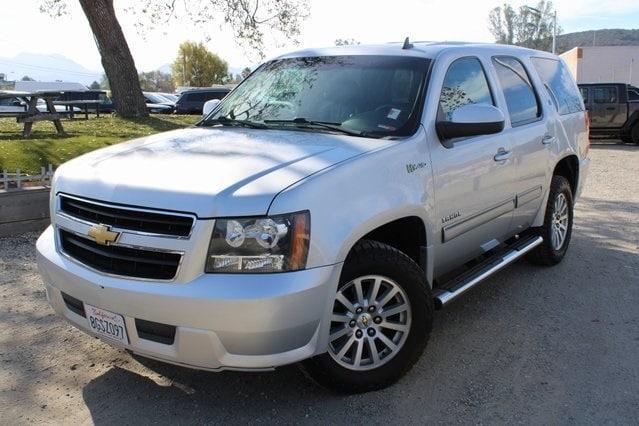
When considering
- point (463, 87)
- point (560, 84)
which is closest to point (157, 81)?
point (560, 84)

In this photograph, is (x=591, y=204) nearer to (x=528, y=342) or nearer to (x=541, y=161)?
(x=541, y=161)

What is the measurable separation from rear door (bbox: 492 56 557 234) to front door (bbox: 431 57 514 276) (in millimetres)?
174

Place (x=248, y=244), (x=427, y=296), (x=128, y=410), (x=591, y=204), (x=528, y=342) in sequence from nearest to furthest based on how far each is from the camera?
(x=248, y=244)
(x=128, y=410)
(x=427, y=296)
(x=528, y=342)
(x=591, y=204)

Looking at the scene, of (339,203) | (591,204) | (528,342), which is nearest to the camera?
(339,203)

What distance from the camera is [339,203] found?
117 inches

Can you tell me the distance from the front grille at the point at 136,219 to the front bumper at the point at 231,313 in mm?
244

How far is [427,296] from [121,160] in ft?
6.10

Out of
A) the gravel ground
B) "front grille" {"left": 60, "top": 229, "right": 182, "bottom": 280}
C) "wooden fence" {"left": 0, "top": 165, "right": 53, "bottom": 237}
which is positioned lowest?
the gravel ground

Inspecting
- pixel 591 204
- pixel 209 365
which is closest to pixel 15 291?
pixel 209 365

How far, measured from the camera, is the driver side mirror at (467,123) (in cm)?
371

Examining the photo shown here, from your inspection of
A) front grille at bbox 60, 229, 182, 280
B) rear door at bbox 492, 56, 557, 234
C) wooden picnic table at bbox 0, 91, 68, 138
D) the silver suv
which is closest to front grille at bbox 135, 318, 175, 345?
the silver suv

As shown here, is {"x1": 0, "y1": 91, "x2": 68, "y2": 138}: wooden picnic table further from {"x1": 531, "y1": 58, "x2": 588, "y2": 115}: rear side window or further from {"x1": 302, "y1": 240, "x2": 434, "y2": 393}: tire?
{"x1": 302, "y1": 240, "x2": 434, "y2": 393}: tire

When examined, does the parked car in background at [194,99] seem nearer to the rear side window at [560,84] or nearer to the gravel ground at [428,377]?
the rear side window at [560,84]

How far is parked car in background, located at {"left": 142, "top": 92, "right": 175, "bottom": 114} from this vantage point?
106 ft
